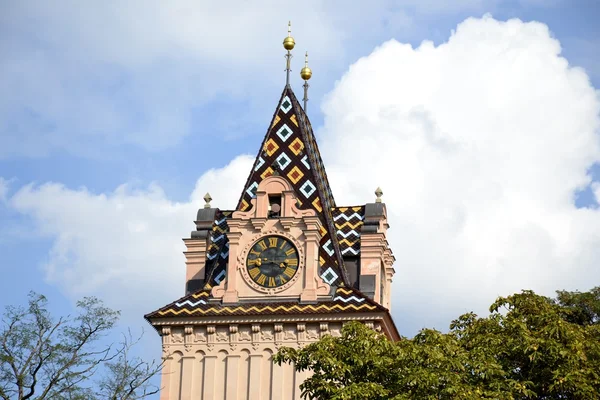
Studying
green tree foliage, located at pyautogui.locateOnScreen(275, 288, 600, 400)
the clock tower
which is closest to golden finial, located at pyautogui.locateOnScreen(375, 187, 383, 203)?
the clock tower

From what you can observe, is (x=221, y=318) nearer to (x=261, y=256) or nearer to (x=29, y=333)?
(x=261, y=256)

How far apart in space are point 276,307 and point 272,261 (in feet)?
6.10

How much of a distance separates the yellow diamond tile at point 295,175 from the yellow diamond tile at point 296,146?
2.34ft

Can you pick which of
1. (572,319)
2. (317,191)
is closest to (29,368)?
(317,191)

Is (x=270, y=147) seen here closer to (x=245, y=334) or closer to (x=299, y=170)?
(x=299, y=170)

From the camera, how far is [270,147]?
1984 inches

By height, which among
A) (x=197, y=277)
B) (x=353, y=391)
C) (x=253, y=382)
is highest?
(x=197, y=277)

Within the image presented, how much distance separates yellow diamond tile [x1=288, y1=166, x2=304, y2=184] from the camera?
4947 cm

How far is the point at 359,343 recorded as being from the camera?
113 ft

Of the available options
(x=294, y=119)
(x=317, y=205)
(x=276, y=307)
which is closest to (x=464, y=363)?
(x=276, y=307)

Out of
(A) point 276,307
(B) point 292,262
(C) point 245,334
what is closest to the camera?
(A) point 276,307

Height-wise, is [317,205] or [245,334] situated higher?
[317,205]

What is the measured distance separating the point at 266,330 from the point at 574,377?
47.3 feet

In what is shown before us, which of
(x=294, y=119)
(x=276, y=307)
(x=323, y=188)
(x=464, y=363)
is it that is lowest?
(x=464, y=363)
